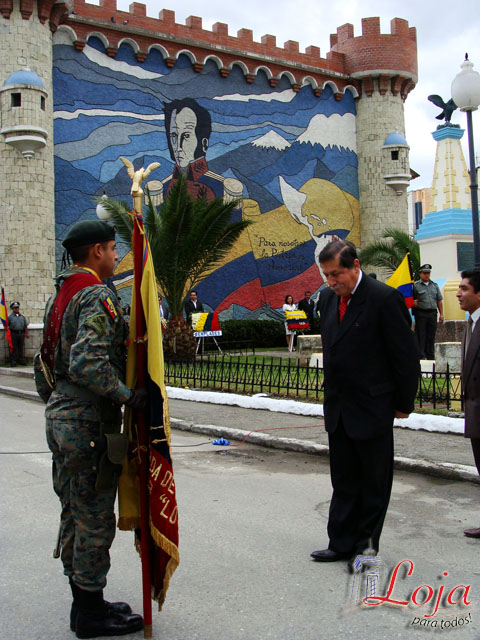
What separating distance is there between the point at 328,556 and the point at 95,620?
1600 mm

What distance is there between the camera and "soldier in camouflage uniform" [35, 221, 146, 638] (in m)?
3.15

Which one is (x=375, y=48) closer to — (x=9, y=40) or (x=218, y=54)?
(x=218, y=54)

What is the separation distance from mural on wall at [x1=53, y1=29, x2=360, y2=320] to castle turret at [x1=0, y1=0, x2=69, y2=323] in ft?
3.41

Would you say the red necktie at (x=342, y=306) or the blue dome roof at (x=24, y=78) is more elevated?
the blue dome roof at (x=24, y=78)

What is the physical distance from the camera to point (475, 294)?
A: 496 centimetres

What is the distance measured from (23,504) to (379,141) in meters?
24.8

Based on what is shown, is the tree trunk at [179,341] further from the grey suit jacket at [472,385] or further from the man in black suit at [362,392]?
the man in black suit at [362,392]

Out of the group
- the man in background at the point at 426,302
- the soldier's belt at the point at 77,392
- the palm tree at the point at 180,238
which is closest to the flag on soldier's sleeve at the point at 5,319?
the palm tree at the point at 180,238

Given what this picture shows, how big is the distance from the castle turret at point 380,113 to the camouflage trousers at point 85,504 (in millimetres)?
25295

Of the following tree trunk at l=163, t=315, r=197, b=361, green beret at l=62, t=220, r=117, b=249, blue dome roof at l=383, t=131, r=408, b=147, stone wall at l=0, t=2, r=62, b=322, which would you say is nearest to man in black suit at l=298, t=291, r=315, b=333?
A: tree trunk at l=163, t=315, r=197, b=361

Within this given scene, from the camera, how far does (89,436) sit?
10.5ft

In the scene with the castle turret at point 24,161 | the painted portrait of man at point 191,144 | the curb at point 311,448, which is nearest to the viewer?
the curb at point 311,448

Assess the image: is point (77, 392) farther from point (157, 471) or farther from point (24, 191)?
point (24, 191)

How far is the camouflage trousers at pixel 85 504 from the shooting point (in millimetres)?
3178
